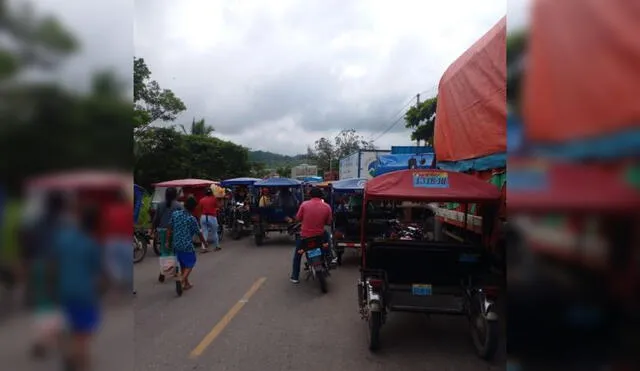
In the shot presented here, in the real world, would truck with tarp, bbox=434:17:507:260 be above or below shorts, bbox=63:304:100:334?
above

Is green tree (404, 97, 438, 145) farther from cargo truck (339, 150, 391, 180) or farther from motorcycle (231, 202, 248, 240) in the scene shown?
motorcycle (231, 202, 248, 240)

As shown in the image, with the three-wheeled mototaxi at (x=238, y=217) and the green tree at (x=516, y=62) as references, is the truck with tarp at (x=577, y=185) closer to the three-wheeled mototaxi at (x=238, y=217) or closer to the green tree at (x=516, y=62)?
the green tree at (x=516, y=62)

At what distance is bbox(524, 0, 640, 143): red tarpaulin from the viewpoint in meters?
0.54

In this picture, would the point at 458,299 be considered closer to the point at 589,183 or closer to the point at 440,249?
the point at 440,249

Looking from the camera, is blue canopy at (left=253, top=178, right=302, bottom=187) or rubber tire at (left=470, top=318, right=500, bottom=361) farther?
blue canopy at (left=253, top=178, right=302, bottom=187)

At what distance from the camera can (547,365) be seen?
0.67 meters

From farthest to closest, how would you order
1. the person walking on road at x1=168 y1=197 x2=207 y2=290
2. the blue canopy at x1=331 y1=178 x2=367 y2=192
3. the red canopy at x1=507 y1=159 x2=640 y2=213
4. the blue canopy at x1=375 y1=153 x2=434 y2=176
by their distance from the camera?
1. the blue canopy at x1=375 y1=153 x2=434 y2=176
2. the blue canopy at x1=331 y1=178 x2=367 y2=192
3. the person walking on road at x1=168 y1=197 x2=207 y2=290
4. the red canopy at x1=507 y1=159 x2=640 y2=213

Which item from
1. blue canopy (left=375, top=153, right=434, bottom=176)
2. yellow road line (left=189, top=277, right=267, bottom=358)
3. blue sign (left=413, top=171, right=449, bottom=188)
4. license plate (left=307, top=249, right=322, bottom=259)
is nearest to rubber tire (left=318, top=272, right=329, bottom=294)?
license plate (left=307, top=249, right=322, bottom=259)

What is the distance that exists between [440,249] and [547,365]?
13.5 feet

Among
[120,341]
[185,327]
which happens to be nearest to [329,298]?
[185,327]

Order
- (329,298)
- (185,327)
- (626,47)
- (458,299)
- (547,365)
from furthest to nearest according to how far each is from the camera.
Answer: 1. (329,298)
2. (185,327)
3. (458,299)
4. (547,365)
5. (626,47)

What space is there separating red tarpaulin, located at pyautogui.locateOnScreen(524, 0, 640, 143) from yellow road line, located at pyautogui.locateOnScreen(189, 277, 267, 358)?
13.6 feet

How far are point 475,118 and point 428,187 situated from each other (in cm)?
172

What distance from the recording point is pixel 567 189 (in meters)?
0.59
